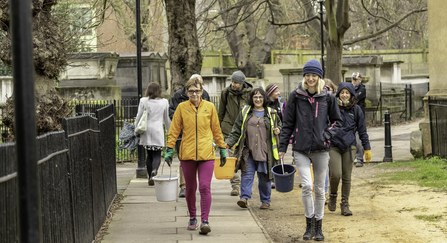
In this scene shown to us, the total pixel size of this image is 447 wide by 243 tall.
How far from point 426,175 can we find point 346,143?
3191mm

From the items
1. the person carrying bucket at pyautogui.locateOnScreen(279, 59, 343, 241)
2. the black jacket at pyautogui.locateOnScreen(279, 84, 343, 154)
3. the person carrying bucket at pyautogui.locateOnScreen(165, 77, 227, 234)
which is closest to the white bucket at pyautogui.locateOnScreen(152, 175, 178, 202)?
the person carrying bucket at pyautogui.locateOnScreen(165, 77, 227, 234)

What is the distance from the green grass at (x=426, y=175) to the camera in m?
8.91

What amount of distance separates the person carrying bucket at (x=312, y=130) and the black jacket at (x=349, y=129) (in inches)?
36.7

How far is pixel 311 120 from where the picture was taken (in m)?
5.92

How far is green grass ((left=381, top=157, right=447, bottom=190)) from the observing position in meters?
8.91

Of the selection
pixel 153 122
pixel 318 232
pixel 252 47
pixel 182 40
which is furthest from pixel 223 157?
pixel 252 47

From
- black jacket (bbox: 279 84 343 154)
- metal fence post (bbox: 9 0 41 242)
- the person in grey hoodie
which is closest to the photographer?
metal fence post (bbox: 9 0 41 242)

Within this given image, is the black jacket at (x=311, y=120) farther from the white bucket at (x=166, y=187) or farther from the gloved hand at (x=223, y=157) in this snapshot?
the white bucket at (x=166, y=187)

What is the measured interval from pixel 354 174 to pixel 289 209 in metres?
3.52

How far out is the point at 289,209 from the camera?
26.2 ft

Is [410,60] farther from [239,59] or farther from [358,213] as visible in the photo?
[358,213]

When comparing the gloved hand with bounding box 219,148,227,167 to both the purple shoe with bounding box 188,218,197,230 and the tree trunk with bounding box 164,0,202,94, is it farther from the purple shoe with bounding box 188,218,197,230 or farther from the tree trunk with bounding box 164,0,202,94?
the tree trunk with bounding box 164,0,202,94

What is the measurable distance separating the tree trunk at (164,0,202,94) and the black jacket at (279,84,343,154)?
6554mm

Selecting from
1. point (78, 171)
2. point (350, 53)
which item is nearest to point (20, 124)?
point (78, 171)
